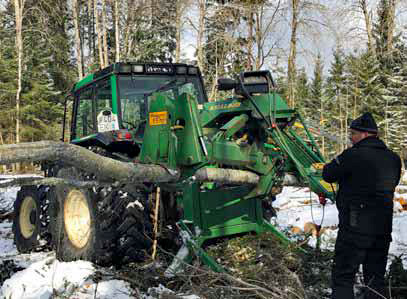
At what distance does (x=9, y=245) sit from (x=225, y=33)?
16.3m

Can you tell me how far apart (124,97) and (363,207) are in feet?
11.7

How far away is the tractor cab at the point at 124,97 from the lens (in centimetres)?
575

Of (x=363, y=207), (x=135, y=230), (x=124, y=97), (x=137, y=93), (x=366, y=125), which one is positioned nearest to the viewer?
(x=363, y=207)

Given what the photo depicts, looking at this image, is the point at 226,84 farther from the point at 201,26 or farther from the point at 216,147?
the point at 201,26

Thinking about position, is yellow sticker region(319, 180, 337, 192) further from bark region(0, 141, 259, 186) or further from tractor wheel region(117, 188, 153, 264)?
tractor wheel region(117, 188, 153, 264)

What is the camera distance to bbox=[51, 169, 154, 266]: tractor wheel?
478cm

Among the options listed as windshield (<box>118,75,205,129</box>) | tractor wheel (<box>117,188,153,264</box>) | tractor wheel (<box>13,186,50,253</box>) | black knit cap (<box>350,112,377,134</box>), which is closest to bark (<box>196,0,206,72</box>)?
windshield (<box>118,75,205,129</box>)

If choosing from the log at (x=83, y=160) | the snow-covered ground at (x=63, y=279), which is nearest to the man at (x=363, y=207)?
the snow-covered ground at (x=63, y=279)

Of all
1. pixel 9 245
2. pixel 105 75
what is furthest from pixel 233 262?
pixel 9 245

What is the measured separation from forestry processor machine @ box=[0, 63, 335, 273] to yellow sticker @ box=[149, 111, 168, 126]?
16 millimetres

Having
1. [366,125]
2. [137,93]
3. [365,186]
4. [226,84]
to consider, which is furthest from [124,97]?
[365,186]

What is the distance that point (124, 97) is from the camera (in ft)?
19.5

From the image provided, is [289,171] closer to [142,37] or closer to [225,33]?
[225,33]

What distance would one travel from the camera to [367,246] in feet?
11.9
